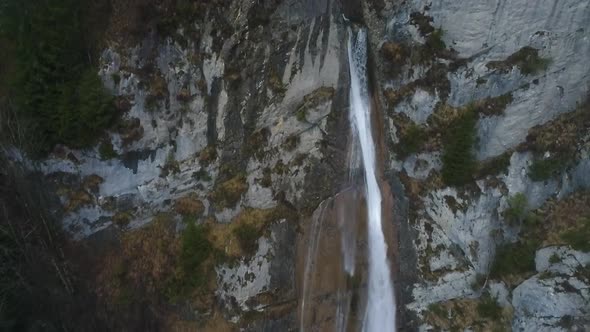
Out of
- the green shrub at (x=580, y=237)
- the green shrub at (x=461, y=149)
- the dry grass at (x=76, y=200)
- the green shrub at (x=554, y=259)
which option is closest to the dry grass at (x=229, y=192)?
the dry grass at (x=76, y=200)

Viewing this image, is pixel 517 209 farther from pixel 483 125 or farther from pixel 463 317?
pixel 463 317

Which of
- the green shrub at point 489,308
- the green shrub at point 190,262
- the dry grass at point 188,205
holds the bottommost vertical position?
the green shrub at point 489,308

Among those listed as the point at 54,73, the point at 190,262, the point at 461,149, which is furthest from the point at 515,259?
the point at 54,73

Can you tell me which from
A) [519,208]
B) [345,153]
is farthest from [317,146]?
[519,208]

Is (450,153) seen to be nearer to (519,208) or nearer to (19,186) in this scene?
(519,208)

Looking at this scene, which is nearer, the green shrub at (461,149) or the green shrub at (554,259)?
the green shrub at (554,259)

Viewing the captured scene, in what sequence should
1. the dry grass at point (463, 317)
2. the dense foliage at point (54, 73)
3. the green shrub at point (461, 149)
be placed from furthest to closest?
1. the green shrub at point (461, 149)
2. the dense foliage at point (54, 73)
3. the dry grass at point (463, 317)

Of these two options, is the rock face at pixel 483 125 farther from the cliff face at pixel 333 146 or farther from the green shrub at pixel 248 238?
the green shrub at pixel 248 238
